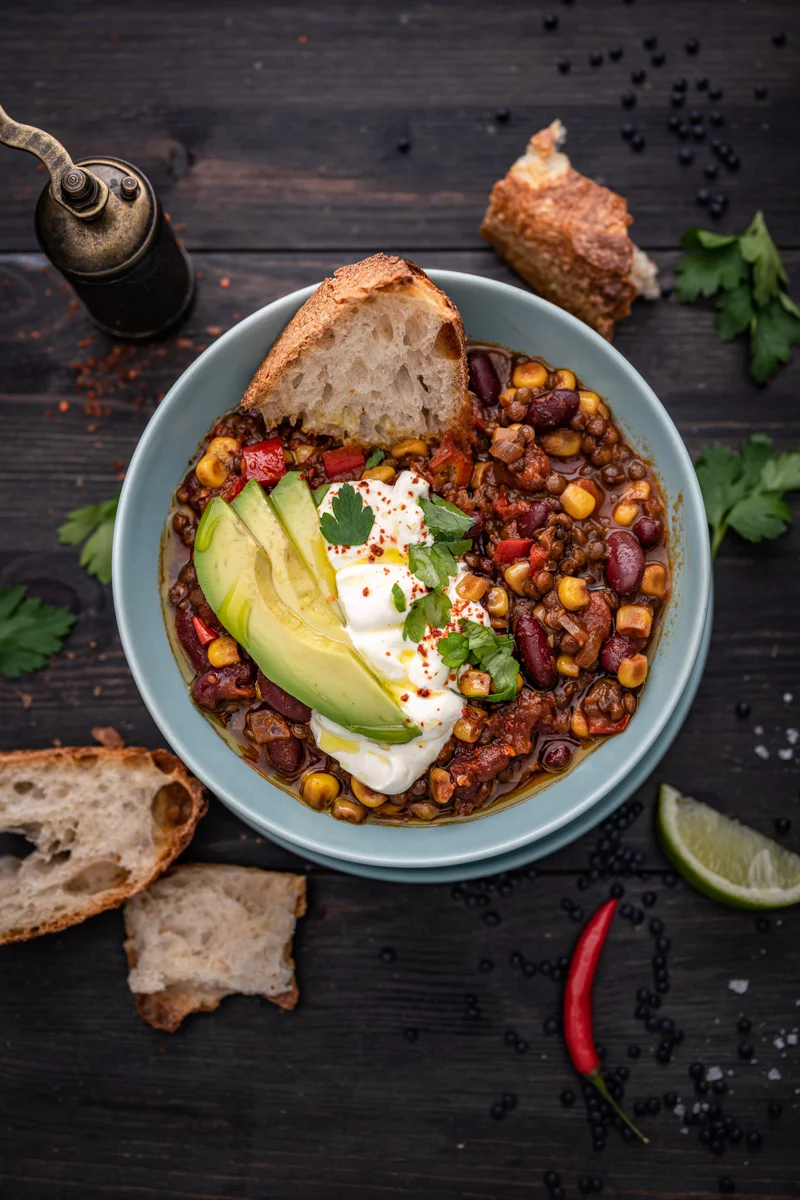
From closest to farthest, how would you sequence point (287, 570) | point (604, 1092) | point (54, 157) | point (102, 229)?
point (54, 157) → point (287, 570) → point (102, 229) → point (604, 1092)

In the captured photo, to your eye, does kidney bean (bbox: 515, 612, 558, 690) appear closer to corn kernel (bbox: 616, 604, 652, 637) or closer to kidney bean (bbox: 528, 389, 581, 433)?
corn kernel (bbox: 616, 604, 652, 637)

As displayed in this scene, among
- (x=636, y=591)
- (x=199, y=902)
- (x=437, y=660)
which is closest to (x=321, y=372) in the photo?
(x=437, y=660)

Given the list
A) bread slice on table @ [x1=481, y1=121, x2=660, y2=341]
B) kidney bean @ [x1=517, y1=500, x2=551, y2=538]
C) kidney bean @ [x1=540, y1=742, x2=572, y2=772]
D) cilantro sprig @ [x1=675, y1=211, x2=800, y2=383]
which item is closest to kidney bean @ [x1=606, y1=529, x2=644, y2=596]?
kidney bean @ [x1=517, y1=500, x2=551, y2=538]

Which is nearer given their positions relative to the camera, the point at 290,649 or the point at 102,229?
the point at 290,649

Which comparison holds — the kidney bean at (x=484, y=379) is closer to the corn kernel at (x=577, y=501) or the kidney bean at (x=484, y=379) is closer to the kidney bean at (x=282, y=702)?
the corn kernel at (x=577, y=501)

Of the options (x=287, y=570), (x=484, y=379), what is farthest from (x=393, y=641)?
(x=484, y=379)

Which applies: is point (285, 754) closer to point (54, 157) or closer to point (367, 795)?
point (367, 795)

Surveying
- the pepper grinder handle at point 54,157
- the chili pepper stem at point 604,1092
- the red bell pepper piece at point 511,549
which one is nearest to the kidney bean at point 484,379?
the red bell pepper piece at point 511,549
